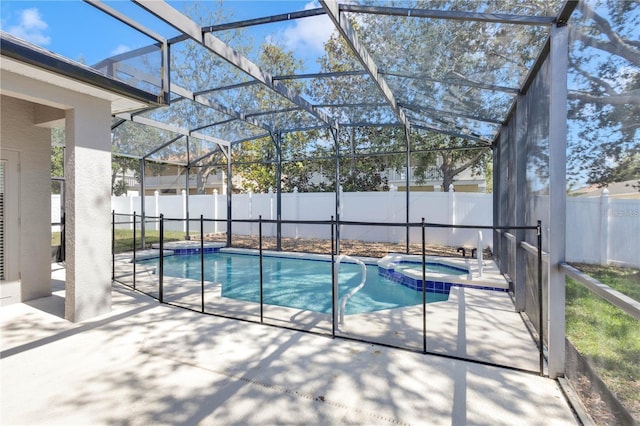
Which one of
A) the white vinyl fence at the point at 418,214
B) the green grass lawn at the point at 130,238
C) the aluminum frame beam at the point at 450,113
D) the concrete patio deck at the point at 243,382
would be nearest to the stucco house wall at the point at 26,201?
the concrete patio deck at the point at 243,382

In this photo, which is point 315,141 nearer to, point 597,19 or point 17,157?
point 17,157

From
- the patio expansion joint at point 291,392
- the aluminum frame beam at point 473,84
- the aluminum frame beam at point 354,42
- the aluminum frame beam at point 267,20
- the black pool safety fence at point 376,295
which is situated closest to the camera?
the patio expansion joint at point 291,392

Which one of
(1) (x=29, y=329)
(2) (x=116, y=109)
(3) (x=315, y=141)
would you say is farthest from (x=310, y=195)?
(1) (x=29, y=329)

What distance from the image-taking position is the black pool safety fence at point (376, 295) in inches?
124

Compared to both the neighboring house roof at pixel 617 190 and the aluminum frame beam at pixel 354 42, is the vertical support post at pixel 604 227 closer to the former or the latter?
the neighboring house roof at pixel 617 190

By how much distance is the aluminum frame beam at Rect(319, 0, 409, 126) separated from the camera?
3.28 meters

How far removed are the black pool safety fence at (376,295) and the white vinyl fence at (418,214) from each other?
31cm


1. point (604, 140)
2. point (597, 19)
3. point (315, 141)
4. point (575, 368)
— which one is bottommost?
point (575, 368)

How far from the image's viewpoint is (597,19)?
1.97 meters

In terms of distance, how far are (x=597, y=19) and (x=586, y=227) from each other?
1297mm

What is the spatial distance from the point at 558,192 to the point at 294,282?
553 cm

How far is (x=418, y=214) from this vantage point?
10.7m

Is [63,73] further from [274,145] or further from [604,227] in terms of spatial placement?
[274,145]

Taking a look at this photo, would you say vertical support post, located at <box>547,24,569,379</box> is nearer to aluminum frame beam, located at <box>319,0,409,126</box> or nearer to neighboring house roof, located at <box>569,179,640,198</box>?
neighboring house roof, located at <box>569,179,640,198</box>
